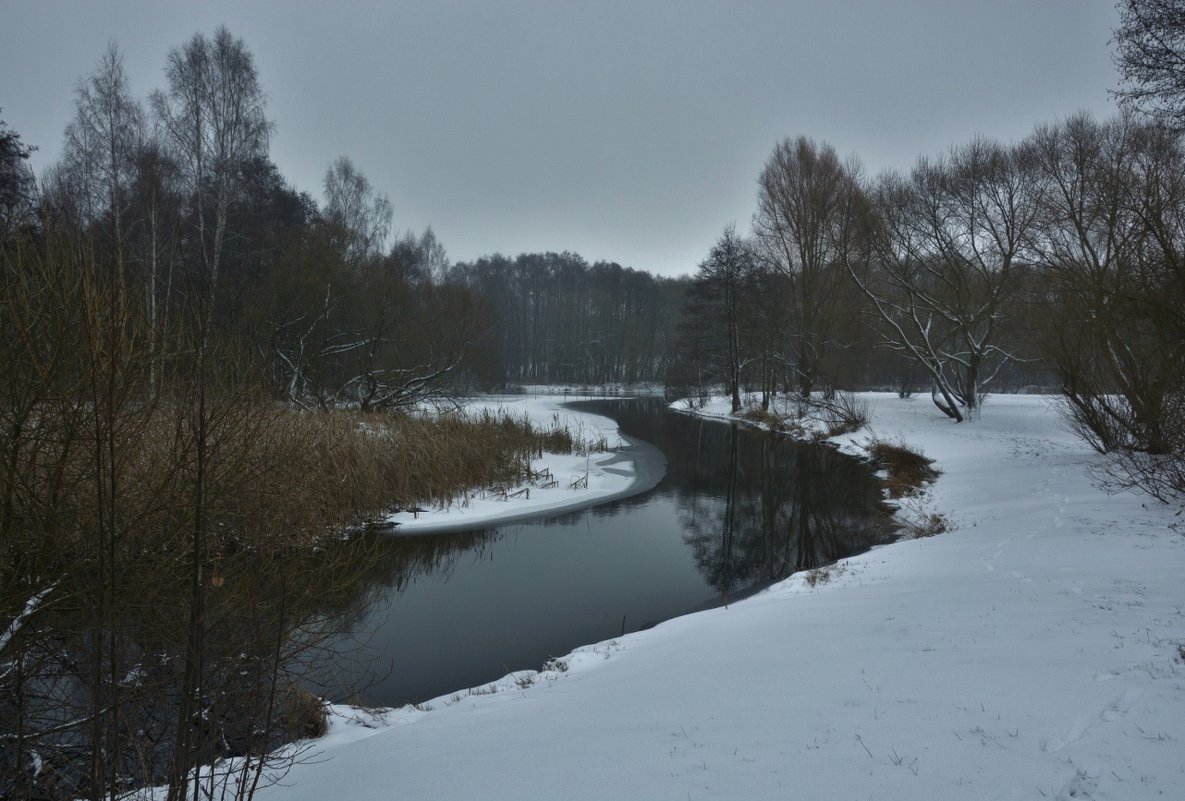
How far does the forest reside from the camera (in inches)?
107

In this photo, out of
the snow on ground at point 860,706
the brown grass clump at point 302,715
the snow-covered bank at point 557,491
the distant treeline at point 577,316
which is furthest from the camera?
the distant treeline at point 577,316

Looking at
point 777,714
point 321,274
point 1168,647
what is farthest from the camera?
point 321,274

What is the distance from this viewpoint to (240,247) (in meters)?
17.9

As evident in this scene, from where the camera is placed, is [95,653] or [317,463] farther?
[317,463]

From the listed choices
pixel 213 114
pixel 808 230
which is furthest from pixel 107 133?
pixel 808 230

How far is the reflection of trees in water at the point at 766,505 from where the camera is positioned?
7816 mm

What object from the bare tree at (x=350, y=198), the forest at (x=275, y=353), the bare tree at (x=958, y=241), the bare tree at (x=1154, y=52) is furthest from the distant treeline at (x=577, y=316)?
the bare tree at (x=1154, y=52)

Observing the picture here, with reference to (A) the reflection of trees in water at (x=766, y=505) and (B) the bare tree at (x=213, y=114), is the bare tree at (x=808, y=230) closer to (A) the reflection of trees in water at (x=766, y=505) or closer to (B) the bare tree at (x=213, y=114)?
(A) the reflection of trees in water at (x=766, y=505)

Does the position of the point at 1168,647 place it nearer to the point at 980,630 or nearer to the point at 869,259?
the point at 980,630

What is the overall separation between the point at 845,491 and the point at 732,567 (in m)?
5.45

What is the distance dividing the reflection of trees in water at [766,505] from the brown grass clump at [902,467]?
440 millimetres

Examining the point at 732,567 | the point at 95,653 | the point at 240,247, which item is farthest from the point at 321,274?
the point at 95,653

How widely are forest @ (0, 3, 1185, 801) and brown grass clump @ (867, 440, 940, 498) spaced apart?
107 inches

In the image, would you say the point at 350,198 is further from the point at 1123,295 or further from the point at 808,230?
the point at 1123,295
